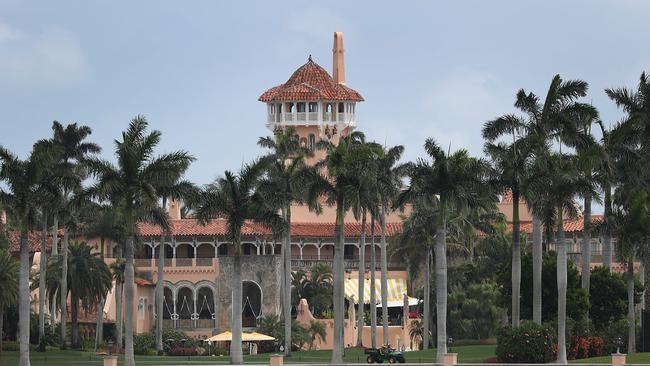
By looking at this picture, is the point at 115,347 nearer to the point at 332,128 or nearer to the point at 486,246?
the point at 486,246

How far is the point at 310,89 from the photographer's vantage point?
141 m

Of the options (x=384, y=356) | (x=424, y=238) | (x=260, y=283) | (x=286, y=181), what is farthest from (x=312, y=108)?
(x=384, y=356)

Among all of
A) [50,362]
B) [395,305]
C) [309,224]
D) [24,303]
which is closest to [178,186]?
[24,303]

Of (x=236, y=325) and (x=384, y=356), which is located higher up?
(x=236, y=325)

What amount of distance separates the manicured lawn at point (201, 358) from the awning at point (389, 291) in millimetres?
21530

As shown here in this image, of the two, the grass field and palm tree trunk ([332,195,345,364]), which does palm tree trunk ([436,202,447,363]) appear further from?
palm tree trunk ([332,195,345,364])

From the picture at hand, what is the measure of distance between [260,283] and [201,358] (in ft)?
78.6

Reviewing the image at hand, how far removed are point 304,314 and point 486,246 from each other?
531 inches

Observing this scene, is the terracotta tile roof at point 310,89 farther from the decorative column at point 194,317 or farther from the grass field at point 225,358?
the grass field at point 225,358

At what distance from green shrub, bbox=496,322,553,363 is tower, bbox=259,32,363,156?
62.7 meters

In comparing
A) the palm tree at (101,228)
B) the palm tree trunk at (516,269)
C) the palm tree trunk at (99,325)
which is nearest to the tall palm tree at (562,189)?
the palm tree trunk at (516,269)

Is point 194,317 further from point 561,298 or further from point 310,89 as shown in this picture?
point 561,298

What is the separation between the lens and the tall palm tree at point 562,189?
76912 mm

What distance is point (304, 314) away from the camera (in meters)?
115
